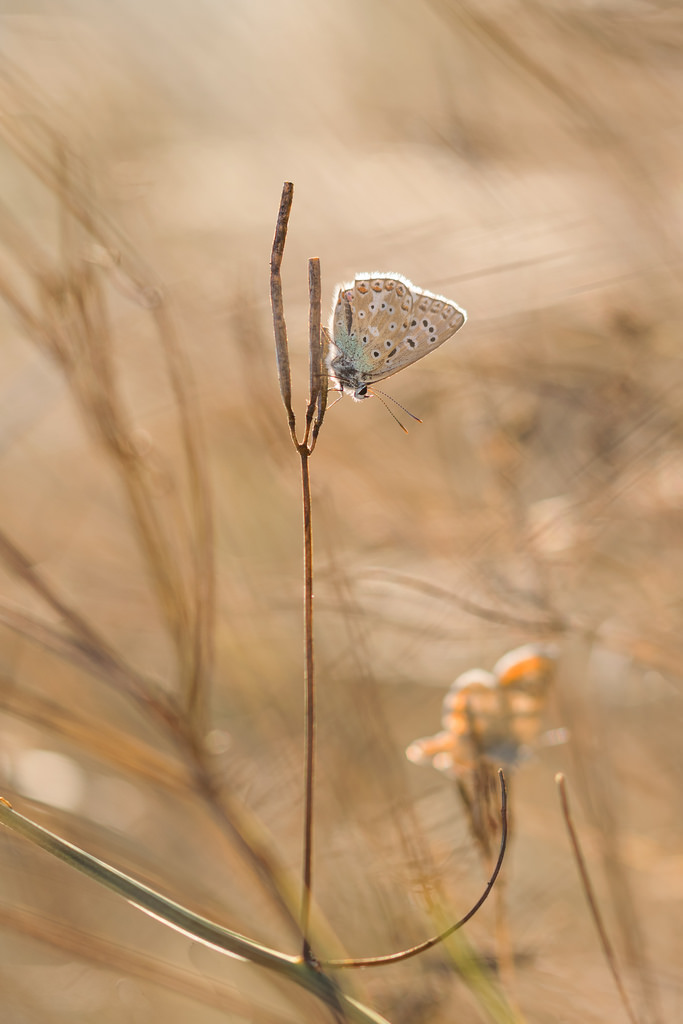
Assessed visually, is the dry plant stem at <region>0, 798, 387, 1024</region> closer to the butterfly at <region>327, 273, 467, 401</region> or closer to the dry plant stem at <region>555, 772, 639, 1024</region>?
the dry plant stem at <region>555, 772, 639, 1024</region>

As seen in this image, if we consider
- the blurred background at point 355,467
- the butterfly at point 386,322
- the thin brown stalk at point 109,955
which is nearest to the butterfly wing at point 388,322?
the butterfly at point 386,322

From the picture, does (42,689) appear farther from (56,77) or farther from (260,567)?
(56,77)

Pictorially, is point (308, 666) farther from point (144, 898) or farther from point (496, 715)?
point (496, 715)

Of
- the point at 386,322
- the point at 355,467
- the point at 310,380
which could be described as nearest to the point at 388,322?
the point at 386,322

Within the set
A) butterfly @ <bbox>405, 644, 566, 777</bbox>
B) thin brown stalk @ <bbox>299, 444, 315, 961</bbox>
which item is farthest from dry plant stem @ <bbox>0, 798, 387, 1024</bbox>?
butterfly @ <bbox>405, 644, 566, 777</bbox>

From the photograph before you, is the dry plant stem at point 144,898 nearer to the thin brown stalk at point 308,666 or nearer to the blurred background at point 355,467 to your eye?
the thin brown stalk at point 308,666

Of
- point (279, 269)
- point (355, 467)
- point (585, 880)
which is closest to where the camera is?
point (279, 269)

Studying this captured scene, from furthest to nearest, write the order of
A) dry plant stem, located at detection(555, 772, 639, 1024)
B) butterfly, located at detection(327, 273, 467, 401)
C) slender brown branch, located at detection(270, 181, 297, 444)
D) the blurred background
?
the blurred background, butterfly, located at detection(327, 273, 467, 401), dry plant stem, located at detection(555, 772, 639, 1024), slender brown branch, located at detection(270, 181, 297, 444)
